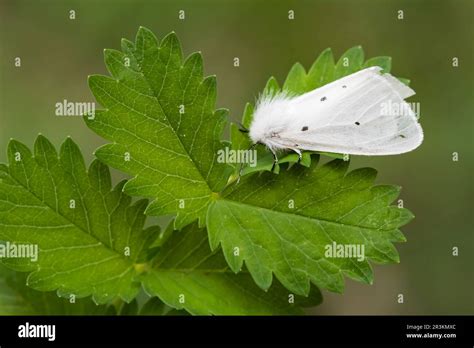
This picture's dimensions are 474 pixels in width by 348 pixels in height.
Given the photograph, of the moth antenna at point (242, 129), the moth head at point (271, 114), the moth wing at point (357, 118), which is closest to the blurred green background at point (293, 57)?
the moth wing at point (357, 118)

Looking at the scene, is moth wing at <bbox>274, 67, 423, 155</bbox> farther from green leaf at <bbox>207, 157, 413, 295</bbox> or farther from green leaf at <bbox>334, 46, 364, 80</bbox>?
green leaf at <bbox>207, 157, 413, 295</bbox>

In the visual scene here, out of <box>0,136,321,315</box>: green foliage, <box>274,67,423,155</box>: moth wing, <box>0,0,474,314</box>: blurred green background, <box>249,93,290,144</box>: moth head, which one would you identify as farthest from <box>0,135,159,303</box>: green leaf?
<box>0,0,474,314</box>: blurred green background

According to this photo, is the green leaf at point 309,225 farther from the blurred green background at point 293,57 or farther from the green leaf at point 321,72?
the blurred green background at point 293,57

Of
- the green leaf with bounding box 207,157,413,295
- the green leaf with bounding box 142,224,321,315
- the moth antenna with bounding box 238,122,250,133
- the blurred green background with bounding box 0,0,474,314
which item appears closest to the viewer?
the green leaf with bounding box 207,157,413,295

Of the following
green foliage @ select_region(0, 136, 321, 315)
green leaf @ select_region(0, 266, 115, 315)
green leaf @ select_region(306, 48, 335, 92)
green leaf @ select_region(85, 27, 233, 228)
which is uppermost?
green leaf @ select_region(306, 48, 335, 92)

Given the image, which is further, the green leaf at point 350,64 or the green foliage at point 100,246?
the green leaf at point 350,64

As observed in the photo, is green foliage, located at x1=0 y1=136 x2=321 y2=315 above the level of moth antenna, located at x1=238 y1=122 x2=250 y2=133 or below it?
below

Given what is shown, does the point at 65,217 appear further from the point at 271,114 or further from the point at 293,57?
the point at 293,57
